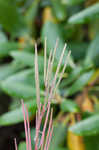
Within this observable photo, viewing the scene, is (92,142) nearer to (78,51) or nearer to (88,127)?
(88,127)

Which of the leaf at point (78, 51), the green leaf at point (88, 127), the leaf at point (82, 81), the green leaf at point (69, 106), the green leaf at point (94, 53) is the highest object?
the leaf at point (78, 51)

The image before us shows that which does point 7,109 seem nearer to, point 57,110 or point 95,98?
point 57,110

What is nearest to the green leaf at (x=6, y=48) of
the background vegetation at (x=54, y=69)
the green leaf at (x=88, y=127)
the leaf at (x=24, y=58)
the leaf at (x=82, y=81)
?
the background vegetation at (x=54, y=69)

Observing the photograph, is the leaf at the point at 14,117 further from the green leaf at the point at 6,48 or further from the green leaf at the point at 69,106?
the green leaf at the point at 6,48

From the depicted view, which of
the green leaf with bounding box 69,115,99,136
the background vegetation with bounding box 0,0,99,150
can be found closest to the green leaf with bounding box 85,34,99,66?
the background vegetation with bounding box 0,0,99,150

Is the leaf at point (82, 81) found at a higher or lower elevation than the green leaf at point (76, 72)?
lower

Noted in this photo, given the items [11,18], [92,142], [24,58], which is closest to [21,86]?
[24,58]

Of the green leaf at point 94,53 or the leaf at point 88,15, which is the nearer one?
the leaf at point 88,15
